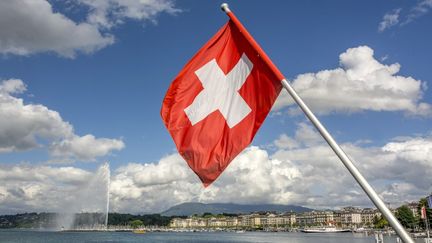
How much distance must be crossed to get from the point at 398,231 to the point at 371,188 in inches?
22.4

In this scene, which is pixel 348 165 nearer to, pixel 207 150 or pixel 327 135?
pixel 327 135

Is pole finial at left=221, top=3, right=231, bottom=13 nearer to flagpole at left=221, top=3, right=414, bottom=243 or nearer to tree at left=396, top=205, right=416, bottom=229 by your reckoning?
flagpole at left=221, top=3, right=414, bottom=243

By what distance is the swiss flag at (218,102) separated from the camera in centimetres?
764

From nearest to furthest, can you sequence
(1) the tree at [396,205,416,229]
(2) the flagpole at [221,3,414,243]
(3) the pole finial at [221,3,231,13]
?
(2) the flagpole at [221,3,414,243] < (3) the pole finial at [221,3,231,13] < (1) the tree at [396,205,416,229]

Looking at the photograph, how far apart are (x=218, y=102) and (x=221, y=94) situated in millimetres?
165

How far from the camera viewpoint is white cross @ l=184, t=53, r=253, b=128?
791cm

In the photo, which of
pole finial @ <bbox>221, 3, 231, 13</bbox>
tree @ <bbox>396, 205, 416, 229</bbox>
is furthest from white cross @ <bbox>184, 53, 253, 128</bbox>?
tree @ <bbox>396, 205, 416, 229</bbox>

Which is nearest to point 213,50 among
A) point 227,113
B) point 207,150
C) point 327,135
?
point 227,113

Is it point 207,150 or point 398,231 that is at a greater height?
point 207,150

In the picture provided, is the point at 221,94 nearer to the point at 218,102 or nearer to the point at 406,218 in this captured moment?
the point at 218,102

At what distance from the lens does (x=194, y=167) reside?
7.63 meters

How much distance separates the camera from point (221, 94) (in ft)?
26.8

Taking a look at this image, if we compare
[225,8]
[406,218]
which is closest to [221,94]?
[225,8]

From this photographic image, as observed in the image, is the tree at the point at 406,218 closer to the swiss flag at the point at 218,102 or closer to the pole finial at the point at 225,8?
the swiss flag at the point at 218,102
